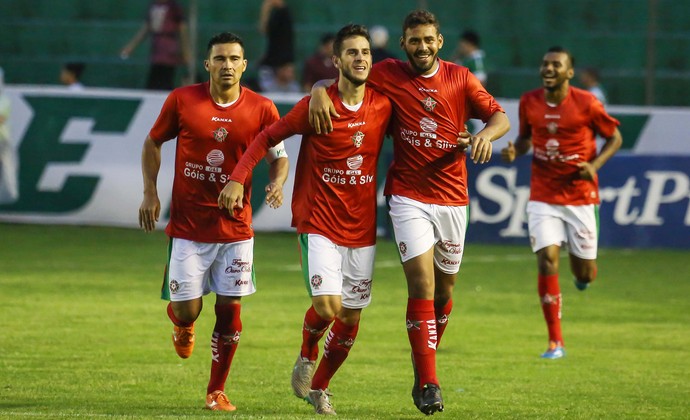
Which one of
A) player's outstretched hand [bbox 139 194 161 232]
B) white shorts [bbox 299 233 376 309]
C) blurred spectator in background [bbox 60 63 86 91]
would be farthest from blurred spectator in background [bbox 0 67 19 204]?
white shorts [bbox 299 233 376 309]

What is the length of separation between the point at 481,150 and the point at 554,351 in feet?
12.7

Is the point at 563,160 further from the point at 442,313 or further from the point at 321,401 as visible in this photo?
the point at 321,401

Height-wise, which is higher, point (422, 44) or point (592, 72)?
point (422, 44)

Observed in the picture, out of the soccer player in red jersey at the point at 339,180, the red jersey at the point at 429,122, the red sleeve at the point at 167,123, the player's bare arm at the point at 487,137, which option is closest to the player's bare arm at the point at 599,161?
the red jersey at the point at 429,122

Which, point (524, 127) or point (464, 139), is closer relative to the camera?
point (464, 139)

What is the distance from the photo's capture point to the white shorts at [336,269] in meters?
8.53

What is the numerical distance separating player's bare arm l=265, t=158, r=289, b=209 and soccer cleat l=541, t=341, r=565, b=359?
356 cm

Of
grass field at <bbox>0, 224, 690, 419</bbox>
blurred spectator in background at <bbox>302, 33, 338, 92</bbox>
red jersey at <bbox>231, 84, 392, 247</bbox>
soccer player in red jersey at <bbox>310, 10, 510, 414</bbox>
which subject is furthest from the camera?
blurred spectator in background at <bbox>302, 33, 338, 92</bbox>

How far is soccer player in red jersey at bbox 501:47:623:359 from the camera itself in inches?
476

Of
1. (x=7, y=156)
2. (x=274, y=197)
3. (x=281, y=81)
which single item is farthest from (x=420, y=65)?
(x=281, y=81)

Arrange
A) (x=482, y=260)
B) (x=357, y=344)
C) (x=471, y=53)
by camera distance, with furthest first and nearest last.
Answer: (x=471, y=53) < (x=482, y=260) < (x=357, y=344)

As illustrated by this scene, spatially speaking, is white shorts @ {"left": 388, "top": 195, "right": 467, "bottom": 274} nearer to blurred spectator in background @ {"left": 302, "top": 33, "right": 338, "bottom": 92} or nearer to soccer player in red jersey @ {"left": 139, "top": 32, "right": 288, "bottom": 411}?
soccer player in red jersey @ {"left": 139, "top": 32, "right": 288, "bottom": 411}

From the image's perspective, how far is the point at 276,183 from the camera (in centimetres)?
852

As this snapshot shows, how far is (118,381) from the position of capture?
981 cm
